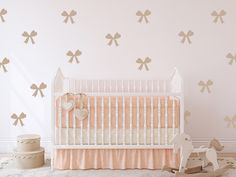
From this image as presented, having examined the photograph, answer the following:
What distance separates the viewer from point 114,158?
2877 millimetres

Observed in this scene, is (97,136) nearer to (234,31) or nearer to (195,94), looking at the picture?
(195,94)

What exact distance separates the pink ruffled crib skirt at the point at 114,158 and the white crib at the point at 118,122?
7 cm

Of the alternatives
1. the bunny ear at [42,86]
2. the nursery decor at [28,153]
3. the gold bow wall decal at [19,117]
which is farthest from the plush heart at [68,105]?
the gold bow wall decal at [19,117]

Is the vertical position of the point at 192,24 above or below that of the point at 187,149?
above

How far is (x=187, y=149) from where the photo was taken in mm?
2672

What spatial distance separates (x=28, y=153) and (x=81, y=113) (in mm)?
634

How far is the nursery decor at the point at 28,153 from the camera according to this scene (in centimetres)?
292

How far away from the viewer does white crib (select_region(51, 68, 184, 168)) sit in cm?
278

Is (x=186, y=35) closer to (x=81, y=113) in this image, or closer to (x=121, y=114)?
(x=121, y=114)

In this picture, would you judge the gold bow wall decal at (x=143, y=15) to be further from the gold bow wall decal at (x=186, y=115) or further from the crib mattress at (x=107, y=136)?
the crib mattress at (x=107, y=136)

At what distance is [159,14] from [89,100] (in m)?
1.32

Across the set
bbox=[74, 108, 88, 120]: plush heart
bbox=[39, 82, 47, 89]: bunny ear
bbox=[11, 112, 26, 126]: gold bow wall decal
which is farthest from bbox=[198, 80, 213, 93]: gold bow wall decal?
bbox=[11, 112, 26, 126]: gold bow wall decal

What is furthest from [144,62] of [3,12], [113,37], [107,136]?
[3,12]

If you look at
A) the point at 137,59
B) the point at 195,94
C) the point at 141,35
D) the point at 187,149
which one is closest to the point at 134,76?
the point at 137,59
